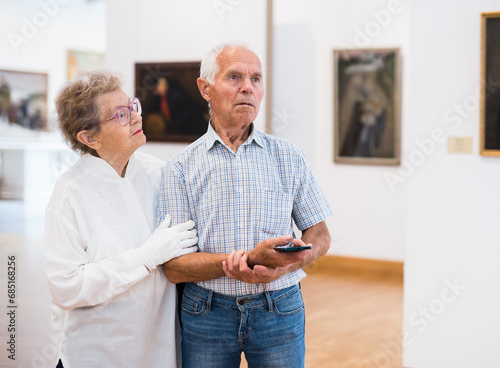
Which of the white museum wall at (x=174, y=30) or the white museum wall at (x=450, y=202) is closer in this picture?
the white museum wall at (x=450, y=202)

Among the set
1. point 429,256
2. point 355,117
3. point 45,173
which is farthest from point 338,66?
point 45,173

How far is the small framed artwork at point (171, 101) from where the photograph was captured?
7246mm

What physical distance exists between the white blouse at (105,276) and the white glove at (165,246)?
0.04 meters

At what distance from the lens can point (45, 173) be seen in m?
11.1

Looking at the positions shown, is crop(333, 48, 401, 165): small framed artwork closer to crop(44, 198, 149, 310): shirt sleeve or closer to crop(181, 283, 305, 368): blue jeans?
crop(181, 283, 305, 368): blue jeans

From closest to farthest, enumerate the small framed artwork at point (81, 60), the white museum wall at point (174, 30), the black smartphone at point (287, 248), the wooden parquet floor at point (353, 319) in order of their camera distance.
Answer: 1. the black smartphone at point (287, 248)
2. the wooden parquet floor at point (353, 319)
3. the white museum wall at point (174, 30)
4. the small framed artwork at point (81, 60)

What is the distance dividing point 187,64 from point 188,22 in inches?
19.2

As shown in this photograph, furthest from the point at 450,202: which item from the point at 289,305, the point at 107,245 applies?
the point at 107,245

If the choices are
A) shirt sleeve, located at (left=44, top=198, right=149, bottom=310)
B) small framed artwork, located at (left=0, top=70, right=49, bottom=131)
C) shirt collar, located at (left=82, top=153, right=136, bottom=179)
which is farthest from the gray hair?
small framed artwork, located at (left=0, top=70, right=49, bottom=131)

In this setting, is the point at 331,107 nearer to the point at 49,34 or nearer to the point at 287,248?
the point at 287,248

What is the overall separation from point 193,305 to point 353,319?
435cm

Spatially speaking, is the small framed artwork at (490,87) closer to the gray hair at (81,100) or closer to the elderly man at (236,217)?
the elderly man at (236,217)

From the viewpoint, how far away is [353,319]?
642cm

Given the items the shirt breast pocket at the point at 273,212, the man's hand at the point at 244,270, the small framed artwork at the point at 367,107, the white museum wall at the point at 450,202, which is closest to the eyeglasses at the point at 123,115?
the shirt breast pocket at the point at 273,212
